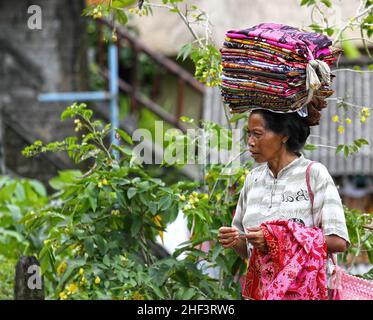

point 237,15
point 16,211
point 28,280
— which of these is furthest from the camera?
point 237,15

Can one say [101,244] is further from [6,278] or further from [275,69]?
[275,69]

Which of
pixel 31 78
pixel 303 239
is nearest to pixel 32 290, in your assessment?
pixel 303 239

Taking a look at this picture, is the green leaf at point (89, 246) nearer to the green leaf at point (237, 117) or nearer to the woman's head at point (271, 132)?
the green leaf at point (237, 117)

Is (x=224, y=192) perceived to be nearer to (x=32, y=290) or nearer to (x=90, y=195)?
(x=90, y=195)

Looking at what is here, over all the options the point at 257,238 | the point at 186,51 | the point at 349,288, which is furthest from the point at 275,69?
the point at 186,51

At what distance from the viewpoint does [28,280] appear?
6613 mm

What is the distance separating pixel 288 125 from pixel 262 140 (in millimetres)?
146

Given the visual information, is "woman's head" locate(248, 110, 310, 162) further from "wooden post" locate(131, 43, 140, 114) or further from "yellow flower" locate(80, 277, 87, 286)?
"wooden post" locate(131, 43, 140, 114)

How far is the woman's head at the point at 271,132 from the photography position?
17.1ft

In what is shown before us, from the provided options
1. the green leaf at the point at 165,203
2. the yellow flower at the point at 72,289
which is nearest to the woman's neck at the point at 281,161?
the green leaf at the point at 165,203

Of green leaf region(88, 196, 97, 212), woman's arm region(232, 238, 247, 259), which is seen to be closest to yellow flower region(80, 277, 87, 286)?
green leaf region(88, 196, 97, 212)

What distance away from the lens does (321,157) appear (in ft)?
47.0

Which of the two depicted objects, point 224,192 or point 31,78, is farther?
point 31,78
